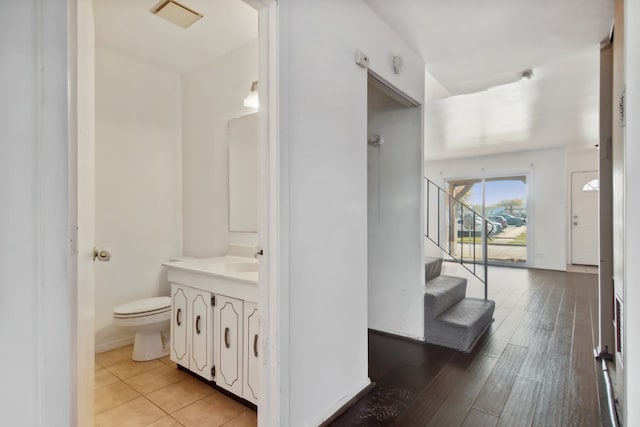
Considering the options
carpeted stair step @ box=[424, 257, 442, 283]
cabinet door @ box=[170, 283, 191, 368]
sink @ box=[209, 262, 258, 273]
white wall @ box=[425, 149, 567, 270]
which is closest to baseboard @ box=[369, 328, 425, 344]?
carpeted stair step @ box=[424, 257, 442, 283]

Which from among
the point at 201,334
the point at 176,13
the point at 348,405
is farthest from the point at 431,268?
the point at 176,13

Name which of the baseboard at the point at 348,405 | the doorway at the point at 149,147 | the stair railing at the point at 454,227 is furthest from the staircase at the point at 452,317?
the stair railing at the point at 454,227

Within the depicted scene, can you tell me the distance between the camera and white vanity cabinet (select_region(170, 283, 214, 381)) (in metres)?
1.95

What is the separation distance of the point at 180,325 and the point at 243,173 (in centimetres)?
125

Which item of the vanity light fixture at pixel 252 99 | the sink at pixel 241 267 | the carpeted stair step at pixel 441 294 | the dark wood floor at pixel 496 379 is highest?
the vanity light fixture at pixel 252 99

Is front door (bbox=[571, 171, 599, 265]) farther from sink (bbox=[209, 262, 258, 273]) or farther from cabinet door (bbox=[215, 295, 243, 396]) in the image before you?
cabinet door (bbox=[215, 295, 243, 396])

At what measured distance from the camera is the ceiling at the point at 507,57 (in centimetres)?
200

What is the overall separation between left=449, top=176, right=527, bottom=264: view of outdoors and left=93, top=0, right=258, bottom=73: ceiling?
5645mm

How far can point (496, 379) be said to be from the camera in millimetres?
2080

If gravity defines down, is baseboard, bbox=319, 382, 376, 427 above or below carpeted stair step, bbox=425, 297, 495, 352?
below

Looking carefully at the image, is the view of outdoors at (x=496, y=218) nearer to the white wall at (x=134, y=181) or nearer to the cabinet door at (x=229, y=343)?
the white wall at (x=134, y=181)

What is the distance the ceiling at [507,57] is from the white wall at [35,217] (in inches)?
70.7

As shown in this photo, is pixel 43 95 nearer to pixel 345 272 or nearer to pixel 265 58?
pixel 265 58

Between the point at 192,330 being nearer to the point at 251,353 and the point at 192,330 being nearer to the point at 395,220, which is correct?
the point at 251,353
